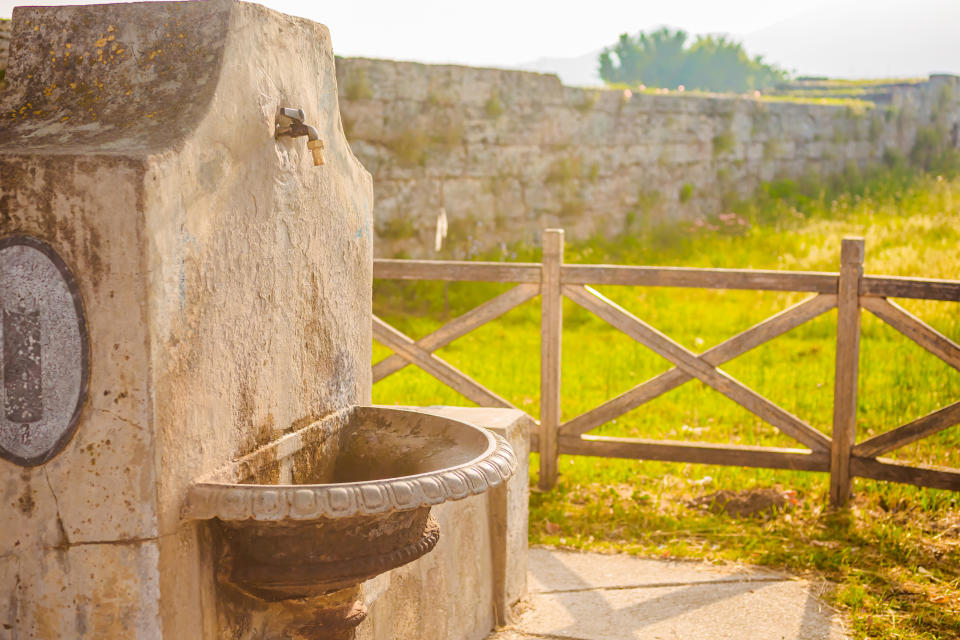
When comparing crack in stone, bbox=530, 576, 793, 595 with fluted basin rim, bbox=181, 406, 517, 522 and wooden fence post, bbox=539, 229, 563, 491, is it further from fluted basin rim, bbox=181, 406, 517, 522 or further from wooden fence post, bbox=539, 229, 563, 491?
fluted basin rim, bbox=181, 406, 517, 522

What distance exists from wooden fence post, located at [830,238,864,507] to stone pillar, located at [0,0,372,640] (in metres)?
3.13

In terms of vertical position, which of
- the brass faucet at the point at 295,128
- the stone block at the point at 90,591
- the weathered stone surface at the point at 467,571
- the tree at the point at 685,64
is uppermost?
the tree at the point at 685,64

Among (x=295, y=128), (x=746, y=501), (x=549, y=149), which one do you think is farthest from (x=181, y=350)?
(x=549, y=149)

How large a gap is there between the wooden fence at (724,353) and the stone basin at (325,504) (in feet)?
8.20

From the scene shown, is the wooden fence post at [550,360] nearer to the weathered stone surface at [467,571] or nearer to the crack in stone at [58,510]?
the weathered stone surface at [467,571]

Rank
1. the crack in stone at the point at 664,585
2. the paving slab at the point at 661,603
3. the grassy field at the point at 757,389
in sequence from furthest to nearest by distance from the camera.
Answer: the grassy field at the point at 757,389, the crack in stone at the point at 664,585, the paving slab at the point at 661,603

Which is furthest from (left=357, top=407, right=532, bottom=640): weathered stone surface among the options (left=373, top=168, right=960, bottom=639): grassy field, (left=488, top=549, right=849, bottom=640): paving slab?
(left=373, top=168, right=960, bottom=639): grassy field

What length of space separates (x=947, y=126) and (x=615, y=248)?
7200mm

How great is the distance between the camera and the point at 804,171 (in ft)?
43.7

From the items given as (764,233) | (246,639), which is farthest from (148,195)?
(764,233)

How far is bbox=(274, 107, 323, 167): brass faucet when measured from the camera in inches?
93.8

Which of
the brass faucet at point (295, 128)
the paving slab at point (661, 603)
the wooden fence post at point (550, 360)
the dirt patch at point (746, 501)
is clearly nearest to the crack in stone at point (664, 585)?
the paving slab at point (661, 603)

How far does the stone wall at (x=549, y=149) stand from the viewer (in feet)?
31.0

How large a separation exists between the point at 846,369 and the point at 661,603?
164cm
